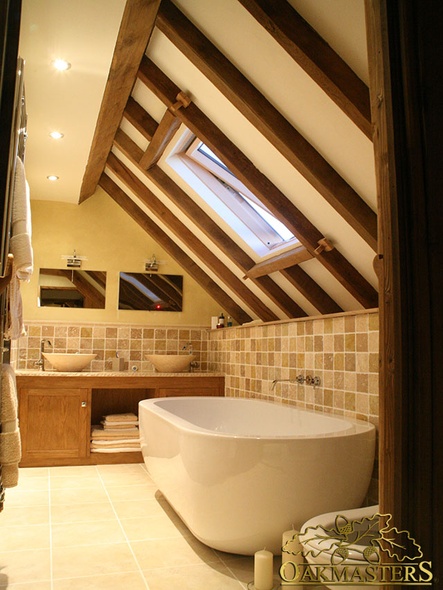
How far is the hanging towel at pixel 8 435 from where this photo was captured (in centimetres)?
217

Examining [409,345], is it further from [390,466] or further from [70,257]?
[70,257]

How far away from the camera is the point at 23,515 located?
3.38 m

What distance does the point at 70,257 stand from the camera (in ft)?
18.8

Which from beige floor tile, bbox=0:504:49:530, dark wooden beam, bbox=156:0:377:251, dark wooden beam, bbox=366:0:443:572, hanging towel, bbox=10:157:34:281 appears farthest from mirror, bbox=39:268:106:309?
dark wooden beam, bbox=366:0:443:572

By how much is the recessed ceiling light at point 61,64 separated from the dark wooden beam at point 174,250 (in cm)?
265

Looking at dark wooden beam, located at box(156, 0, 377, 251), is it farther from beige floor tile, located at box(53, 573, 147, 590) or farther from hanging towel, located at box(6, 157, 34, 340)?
beige floor tile, located at box(53, 573, 147, 590)

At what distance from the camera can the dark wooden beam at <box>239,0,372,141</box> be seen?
225 centimetres

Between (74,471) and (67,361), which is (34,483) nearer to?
(74,471)

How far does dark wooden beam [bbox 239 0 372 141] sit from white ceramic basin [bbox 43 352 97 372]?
141 inches

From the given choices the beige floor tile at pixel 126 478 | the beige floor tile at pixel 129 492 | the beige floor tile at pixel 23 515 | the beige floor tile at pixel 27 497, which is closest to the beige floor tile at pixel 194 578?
the beige floor tile at pixel 23 515

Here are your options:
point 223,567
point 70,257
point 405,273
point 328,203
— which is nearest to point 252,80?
point 328,203

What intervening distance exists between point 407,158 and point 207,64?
1.98 metres

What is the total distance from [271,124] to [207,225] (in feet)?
5.91

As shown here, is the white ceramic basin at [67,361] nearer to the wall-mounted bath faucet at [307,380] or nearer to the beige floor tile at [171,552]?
the wall-mounted bath faucet at [307,380]
